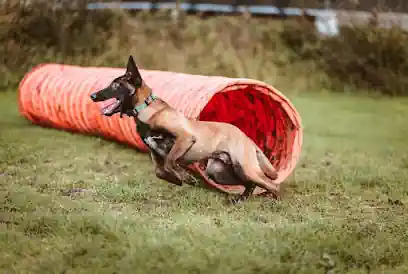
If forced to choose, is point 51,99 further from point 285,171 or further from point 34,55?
point 34,55

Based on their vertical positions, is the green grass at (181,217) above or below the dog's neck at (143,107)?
below

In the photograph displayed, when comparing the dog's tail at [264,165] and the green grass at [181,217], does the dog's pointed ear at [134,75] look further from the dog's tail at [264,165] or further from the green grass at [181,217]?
the dog's tail at [264,165]

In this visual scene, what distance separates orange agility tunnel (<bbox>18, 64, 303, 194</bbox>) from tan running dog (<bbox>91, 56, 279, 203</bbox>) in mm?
340

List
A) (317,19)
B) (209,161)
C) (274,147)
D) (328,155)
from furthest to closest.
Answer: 1. (317,19)
2. (328,155)
3. (274,147)
4. (209,161)

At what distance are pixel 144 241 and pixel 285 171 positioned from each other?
1.63 m

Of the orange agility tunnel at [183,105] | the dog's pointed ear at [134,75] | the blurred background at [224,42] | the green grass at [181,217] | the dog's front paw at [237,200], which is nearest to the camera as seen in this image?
the green grass at [181,217]

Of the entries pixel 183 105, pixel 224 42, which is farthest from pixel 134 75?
pixel 224 42

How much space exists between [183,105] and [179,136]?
0.79 metres

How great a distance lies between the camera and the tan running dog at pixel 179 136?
11.1ft

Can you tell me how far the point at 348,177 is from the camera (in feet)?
15.2

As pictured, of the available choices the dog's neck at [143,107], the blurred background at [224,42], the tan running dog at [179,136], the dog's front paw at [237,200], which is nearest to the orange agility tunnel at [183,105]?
the dog's front paw at [237,200]

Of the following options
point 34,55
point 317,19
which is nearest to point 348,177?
point 34,55

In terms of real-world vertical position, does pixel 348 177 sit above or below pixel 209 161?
below

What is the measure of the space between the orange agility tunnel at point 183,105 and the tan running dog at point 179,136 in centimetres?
34
